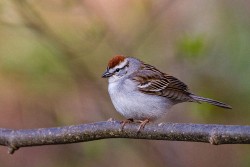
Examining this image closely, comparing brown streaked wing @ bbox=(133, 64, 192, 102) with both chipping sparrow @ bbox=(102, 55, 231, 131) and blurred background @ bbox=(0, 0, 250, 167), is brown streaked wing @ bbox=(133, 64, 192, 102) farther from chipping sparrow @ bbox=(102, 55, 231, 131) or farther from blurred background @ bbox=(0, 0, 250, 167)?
blurred background @ bbox=(0, 0, 250, 167)

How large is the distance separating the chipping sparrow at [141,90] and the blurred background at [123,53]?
16.1 inches

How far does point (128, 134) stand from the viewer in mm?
4008

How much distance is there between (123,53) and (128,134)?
239 cm

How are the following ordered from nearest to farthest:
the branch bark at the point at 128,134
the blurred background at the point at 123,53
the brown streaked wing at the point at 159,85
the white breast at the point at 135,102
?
the branch bark at the point at 128,134 → the white breast at the point at 135,102 → the brown streaked wing at the point at 159,85 → the blurred background at the point at 123,53

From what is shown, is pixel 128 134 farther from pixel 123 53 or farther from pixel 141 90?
pixel 123 53

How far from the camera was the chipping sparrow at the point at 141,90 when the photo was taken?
5.03 m

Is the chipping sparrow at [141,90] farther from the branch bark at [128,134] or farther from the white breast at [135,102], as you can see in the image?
the branch bark at [128,134]

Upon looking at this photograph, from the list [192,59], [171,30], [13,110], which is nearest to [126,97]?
[192,59]

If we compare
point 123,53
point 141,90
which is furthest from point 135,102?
point 123,53

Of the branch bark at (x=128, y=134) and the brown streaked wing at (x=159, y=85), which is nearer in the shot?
the branch bark at (x=128, y=134)

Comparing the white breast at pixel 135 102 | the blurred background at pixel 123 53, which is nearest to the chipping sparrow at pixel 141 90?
the white breast at pixel 135 102

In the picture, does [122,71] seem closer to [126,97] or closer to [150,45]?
[126,97]

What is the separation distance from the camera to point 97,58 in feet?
21.3

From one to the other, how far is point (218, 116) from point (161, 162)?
814mm
